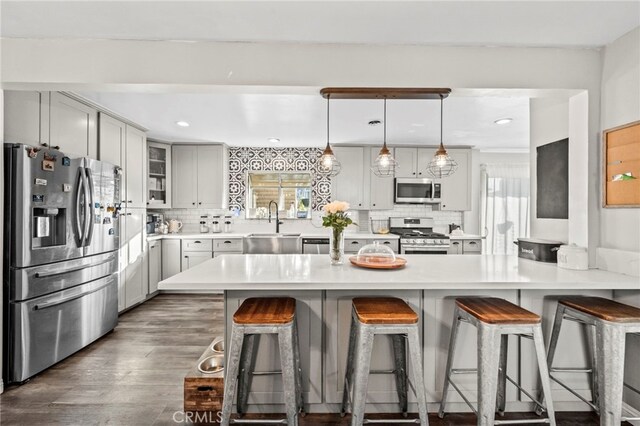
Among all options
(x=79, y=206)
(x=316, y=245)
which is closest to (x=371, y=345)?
(x=79, y=206)

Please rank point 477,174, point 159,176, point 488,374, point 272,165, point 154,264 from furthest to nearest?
point 477,174 → point 272,165 → point 159,176 → point 154,264 → point 488,374

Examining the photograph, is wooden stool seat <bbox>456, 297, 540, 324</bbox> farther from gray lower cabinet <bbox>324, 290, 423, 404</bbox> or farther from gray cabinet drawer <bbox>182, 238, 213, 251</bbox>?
gray cabinet drawer <bbox>182, 238, 213, 251</bbox>

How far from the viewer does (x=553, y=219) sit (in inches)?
103

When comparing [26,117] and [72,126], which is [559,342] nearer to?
[26,117]

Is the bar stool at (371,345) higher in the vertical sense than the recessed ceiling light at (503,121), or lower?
lower

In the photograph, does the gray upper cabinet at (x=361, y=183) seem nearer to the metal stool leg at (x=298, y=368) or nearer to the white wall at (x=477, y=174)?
the white wall at (x=477, y=174)

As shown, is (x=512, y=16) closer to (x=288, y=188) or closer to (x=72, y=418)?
(x=72, y=418)

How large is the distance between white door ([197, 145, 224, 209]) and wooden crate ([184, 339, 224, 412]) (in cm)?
356

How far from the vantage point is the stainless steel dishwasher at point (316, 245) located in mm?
4832

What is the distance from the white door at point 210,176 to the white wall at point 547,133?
416 centimetres

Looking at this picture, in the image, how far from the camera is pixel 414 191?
5258 millimetres

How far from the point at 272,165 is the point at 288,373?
4241 mm

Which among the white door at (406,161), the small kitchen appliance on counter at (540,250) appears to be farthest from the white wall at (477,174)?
the small kitchen appliance on counter at (540,250)

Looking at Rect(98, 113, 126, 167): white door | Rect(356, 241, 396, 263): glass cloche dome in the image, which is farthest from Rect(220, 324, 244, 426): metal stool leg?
Rect(98, 113, 126, 167): white door
